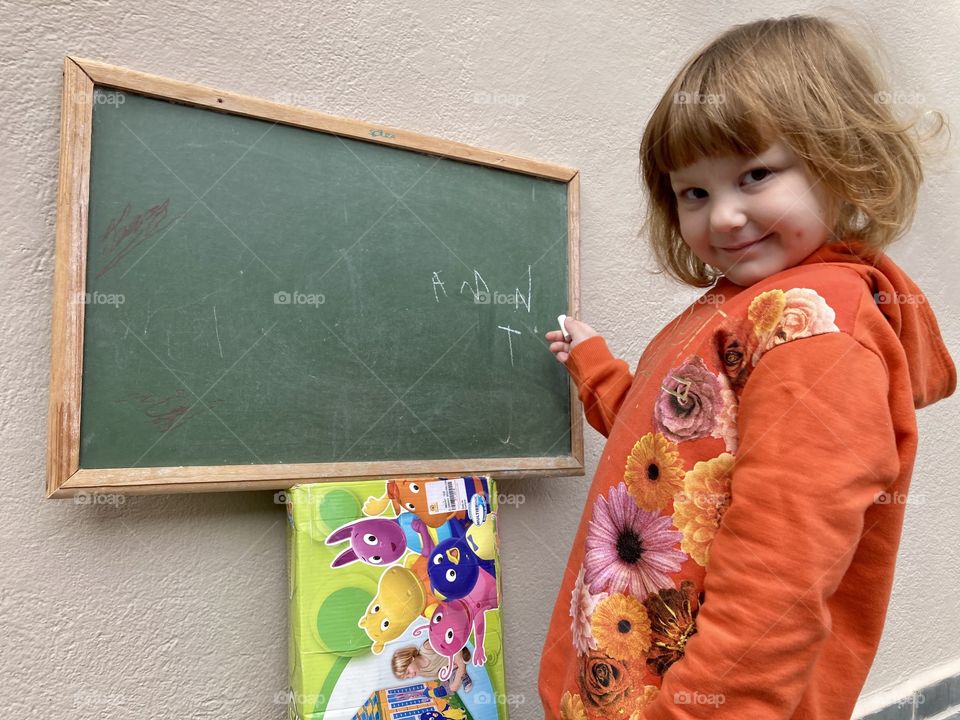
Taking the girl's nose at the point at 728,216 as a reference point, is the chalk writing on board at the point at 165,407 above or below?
below

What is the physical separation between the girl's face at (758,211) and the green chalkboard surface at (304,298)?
485 mm

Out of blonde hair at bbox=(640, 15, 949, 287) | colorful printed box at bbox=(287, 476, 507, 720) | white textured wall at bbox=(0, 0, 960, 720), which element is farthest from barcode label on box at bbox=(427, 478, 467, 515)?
blonde hair at bbox=(640, 15, 949, 287)

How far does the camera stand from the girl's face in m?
0.82

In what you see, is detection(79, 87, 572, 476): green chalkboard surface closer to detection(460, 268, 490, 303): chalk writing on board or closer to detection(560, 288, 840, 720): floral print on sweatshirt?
detection(460, 268, 490, 303): chalk writing on board

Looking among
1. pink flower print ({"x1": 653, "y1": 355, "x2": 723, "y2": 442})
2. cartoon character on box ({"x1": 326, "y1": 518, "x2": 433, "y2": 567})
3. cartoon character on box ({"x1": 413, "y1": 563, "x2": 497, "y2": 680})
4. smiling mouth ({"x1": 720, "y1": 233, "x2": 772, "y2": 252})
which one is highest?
smiling mouth ({"x1": 720, "y1": 233, "x2": 772, "y2": 252})

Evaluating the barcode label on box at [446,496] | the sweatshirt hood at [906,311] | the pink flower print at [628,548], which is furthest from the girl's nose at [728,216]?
the barcode label on box at [446,496]

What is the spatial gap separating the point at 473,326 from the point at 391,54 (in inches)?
20.4

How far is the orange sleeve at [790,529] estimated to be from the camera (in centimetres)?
68

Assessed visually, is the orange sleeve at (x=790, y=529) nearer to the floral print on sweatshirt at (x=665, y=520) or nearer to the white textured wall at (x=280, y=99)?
the floral print on sweatshirt at (x=665, y=520)

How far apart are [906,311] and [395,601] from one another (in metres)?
0.82

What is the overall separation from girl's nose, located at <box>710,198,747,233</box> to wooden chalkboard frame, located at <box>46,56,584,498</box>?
61cm

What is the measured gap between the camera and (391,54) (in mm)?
1251

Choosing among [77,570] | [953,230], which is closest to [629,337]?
[77,570]

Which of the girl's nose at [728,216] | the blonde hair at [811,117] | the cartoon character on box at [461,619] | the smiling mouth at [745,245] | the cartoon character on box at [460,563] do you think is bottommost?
the cartoon character on box at [461,619]
